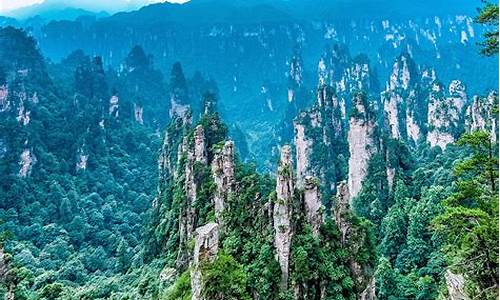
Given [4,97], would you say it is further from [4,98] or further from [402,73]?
[402,73]

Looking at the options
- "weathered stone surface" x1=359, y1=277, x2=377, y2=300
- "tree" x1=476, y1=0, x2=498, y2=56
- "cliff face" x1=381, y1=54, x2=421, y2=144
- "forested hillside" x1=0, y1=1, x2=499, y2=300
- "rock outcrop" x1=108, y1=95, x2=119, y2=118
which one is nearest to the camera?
"tree" x1=476, y1=0, x2=498, y2=56

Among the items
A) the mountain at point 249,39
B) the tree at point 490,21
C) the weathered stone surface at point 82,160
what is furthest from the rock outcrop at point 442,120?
the mountain at point 249,39

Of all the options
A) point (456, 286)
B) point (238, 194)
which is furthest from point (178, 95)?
point (456, 286)

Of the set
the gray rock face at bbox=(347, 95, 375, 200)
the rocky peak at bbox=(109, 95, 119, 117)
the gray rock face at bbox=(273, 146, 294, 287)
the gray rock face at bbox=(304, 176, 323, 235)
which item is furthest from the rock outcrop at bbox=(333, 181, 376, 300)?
the rocky peak at bbox=(109, 95, 119, 117)

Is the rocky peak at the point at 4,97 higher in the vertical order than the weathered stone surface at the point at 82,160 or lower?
higher

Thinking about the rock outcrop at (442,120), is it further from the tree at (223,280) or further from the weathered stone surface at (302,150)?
the tree at (223,280)

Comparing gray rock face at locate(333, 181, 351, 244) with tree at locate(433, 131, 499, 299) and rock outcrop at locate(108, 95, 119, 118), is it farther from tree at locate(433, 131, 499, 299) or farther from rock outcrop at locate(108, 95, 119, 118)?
rock outcrop at locate(108, 95, 119, 118)
